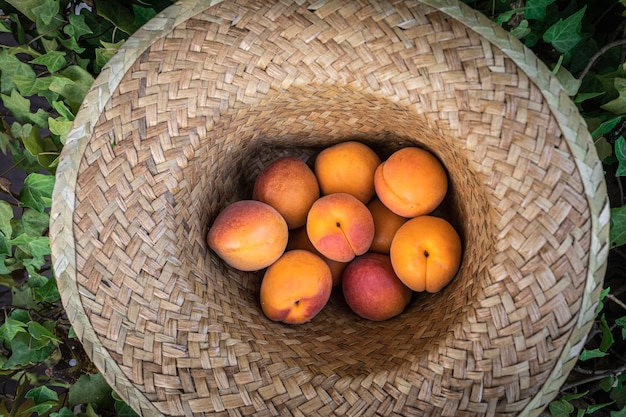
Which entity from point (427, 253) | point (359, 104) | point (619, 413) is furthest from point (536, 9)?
point (619, 413)

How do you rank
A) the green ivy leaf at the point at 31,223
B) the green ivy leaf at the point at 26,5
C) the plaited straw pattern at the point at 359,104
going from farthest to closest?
the green ivy leaf at the point at 31,223, the green ivy leaf at the point at 26,5, the plaited straw pattern at the point at 359,104

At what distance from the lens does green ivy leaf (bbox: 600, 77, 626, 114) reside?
0.74 metres

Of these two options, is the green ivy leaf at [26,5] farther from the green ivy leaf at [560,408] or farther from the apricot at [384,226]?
the green ivy leaf at [560,408]

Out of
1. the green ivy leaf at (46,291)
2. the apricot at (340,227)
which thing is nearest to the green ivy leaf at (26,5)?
the green ivy leaf at (46,291)

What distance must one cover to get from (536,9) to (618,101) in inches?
7.0

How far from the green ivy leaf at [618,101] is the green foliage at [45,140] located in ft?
2.32

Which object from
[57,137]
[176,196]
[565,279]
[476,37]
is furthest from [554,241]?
[57,137]

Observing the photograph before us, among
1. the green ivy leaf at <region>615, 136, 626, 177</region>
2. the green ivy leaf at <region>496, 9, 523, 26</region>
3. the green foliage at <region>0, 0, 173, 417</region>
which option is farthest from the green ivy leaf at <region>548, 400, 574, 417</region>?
the green foliage at <region>0, 0, 173, 417</region>

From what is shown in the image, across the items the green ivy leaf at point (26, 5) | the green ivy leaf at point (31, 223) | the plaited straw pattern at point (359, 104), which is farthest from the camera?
the green ivy leaf at point (31, 223)

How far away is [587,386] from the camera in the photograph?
91cm

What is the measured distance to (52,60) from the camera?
83 centimetres

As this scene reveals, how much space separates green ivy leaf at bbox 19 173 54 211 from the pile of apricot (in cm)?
27

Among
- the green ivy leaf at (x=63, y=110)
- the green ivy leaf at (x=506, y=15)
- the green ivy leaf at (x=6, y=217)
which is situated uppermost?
the green ivy leaf at (x=506, y=15)

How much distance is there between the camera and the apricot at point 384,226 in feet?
3.24
